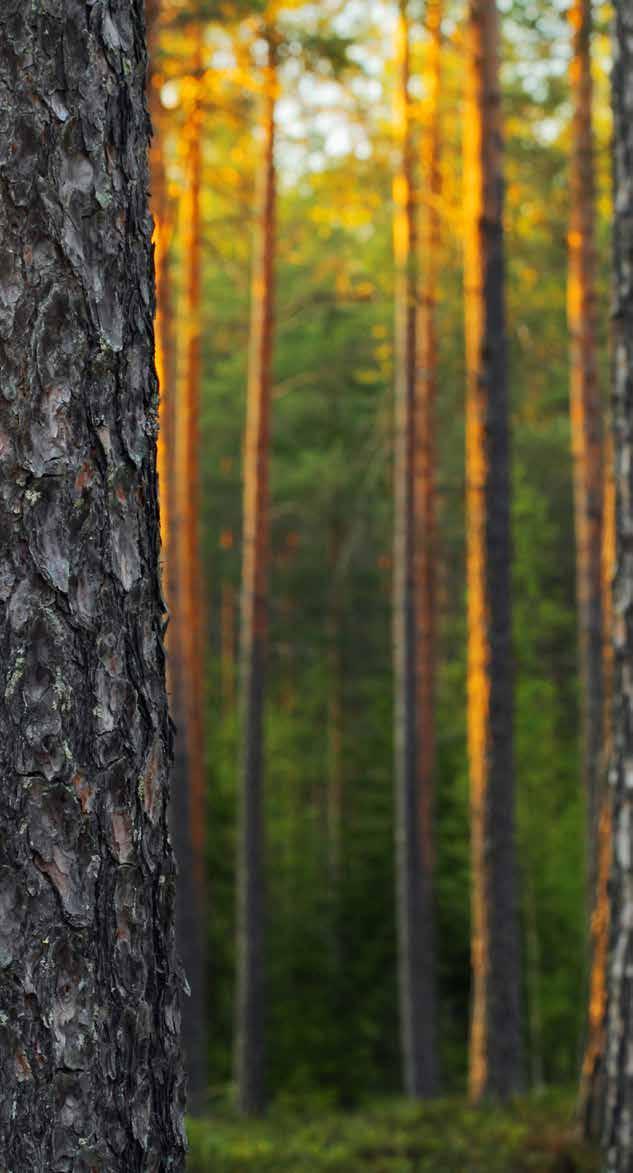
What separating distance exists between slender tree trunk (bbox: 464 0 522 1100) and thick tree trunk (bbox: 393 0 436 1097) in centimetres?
371

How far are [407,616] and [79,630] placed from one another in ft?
42.2

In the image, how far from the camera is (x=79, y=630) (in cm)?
192

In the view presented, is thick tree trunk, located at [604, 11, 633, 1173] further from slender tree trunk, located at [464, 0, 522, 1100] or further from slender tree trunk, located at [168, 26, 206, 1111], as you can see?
slender tree trunk, located at [168, 26, 206, 1111]

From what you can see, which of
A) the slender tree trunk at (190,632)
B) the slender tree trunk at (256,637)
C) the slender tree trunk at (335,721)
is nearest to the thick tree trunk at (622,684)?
the slender tree trunk at (190,632)

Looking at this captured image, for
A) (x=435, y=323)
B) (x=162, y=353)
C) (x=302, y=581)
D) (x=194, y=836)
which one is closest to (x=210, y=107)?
(x=162, y=353)

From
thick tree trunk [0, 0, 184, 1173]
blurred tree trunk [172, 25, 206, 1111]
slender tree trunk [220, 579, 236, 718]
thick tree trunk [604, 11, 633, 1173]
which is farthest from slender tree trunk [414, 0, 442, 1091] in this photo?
thick tree trunk [0, 0, 184, 1173]

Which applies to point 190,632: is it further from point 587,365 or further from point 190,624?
point 587,365

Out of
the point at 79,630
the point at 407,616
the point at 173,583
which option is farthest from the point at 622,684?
the point at 407,616

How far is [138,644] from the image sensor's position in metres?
2.00

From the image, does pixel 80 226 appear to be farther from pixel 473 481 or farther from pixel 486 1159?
pixel 473 481

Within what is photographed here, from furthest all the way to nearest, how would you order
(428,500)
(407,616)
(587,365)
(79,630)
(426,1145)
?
(428,500) → (407,616) → (587,365) → (426,1145) → (79,630)

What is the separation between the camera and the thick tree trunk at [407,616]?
14.7 meters

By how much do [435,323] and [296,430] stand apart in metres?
8.41

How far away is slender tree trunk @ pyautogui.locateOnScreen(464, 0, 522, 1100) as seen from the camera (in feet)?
34.1
